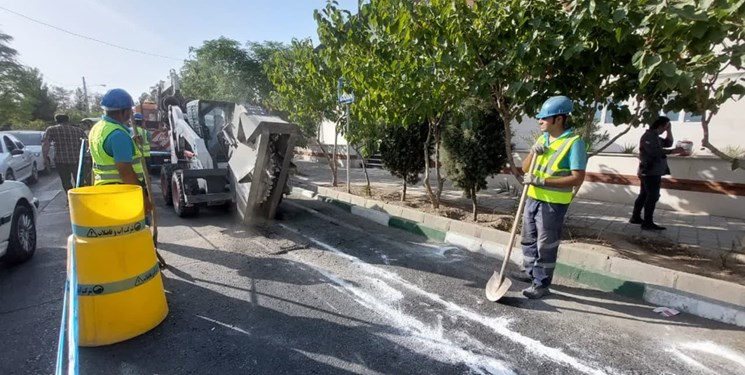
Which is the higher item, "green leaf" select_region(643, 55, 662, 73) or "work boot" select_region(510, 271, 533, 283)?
"green leaf" select_region(643, 55, 662, 73)

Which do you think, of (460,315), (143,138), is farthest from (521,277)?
(143,138)

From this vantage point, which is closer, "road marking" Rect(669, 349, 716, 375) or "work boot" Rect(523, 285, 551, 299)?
"road marking" Rect(669, 349, 716, 375)

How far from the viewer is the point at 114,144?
11.1ft

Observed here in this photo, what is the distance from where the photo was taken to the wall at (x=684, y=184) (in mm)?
6324

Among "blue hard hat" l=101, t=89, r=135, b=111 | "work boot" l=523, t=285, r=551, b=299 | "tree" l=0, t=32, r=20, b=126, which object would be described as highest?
"tree" l=0, t=32, r=20, b=126

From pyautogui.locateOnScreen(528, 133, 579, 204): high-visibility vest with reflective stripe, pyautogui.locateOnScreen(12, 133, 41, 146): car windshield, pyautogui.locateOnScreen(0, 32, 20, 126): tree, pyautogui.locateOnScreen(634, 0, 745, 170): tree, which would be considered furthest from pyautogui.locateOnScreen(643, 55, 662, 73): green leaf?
pyautogui.locateOnScreen(0, 32, 20, 126): tree

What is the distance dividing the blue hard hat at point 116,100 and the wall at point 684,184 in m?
8.54

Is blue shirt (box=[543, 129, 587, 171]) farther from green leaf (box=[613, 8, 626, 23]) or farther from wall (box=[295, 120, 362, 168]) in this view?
wall (box=[295, 120, 362, 168])

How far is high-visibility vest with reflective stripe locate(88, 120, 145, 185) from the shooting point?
11.3 ft

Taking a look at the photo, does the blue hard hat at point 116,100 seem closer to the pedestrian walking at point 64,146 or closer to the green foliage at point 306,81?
the pedestrian walking at point 64,146

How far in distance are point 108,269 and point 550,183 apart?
383cm

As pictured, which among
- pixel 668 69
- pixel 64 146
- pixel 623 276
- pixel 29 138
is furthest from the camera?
pixel 29 138

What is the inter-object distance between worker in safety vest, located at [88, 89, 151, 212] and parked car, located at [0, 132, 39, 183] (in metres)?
6.96

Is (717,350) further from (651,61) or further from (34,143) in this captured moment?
(34,143)
